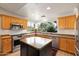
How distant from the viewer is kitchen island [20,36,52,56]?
1489 mm

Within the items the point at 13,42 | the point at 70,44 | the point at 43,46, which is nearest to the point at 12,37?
the point at 13,42

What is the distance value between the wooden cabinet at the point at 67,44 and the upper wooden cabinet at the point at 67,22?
0.67ft

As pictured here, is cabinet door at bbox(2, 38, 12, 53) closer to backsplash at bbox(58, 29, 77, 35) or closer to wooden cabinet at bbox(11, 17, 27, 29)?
wooden cabinet at bbox(11, 17, 27, 29)

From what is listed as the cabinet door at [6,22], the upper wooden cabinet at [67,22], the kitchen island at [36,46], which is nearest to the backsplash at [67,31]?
the upper wooden cabinet at [67,22]

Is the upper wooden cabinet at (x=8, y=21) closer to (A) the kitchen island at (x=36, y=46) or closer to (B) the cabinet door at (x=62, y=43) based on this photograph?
(A) the kitchen island at (x=36, y=46)

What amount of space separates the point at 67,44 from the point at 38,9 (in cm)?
75

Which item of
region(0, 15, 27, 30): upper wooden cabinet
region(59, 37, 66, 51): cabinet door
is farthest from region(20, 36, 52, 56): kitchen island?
region(0, 15, 27, 30): upper wooden cabinet

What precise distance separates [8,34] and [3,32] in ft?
0.27

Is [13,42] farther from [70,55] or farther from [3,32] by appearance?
[70,55]

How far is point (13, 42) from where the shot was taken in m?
1.66

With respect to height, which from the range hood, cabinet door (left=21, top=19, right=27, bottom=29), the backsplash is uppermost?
cabinet door (left=21, top=19, right=27, bottom=29)

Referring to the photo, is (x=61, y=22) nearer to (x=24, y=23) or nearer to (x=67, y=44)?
(x=67, y=44)

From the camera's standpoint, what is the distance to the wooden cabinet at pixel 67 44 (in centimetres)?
158

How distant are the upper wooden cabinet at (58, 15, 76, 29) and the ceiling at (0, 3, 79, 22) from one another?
2.7 inches
